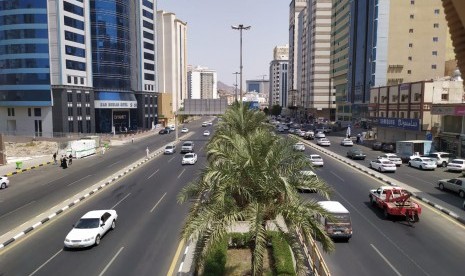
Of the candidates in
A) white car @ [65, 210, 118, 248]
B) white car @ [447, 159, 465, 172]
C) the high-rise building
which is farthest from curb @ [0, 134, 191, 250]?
the high-rise building

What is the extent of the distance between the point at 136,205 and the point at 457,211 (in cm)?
2333

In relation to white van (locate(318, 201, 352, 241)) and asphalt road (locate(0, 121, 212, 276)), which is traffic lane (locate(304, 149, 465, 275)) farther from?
asphalt road (locate(0, 121, 212, 276))

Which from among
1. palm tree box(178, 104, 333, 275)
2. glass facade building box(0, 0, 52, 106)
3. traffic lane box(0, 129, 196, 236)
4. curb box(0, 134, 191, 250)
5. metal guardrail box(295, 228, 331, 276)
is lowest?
traffic lane box(0, 129, 196, 236)

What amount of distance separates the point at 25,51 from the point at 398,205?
3106 inches

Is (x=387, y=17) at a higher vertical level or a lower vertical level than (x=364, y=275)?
higher

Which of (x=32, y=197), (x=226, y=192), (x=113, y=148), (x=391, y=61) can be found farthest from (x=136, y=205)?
(x=391, y=61)

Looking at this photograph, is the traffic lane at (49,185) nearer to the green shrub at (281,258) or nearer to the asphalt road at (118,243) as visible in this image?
the asphalt road at (118,243)

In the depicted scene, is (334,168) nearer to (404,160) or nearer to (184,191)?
Result: (404,160)

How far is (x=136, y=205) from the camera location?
27.7 m

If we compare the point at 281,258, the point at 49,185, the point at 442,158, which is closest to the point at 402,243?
the point at 281,258

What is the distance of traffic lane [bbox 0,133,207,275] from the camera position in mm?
17141

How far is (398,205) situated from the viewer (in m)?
23.1

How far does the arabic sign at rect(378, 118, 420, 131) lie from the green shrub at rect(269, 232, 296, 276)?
44.8 meters

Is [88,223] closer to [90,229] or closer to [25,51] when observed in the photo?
[90,229]
